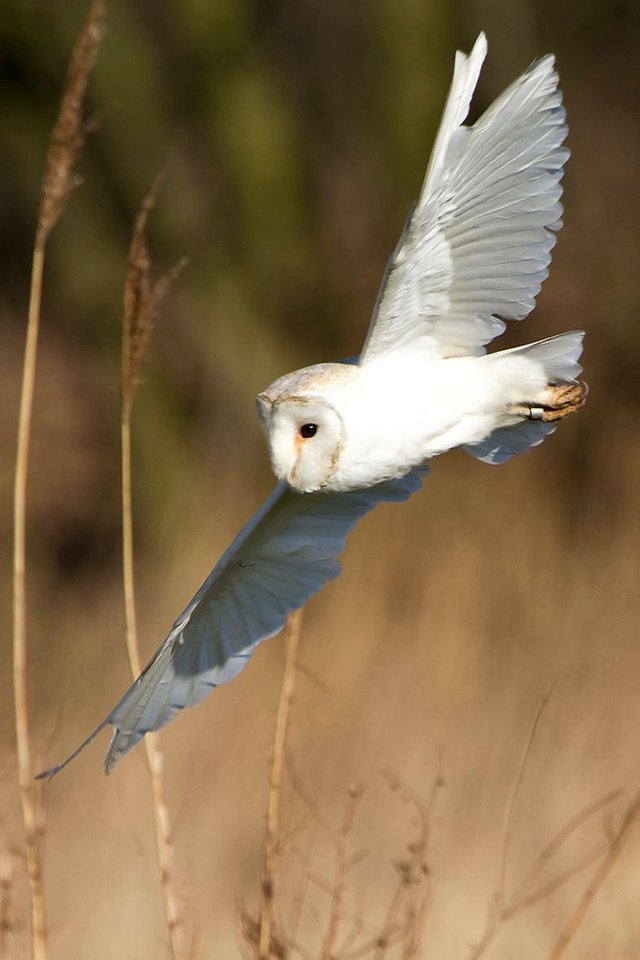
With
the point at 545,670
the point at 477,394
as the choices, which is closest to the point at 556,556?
the point at 545,670

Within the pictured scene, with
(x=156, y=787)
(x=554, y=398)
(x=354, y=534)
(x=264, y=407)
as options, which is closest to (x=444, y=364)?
(x=554, y=398)

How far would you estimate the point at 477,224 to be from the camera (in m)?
2.10

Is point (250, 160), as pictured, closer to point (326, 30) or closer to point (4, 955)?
point (326, 30)

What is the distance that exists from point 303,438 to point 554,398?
46 centimetres

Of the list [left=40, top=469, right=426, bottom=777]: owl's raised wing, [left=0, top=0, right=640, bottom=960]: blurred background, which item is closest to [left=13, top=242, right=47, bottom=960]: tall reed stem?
[left=40, top=469, right=426, bottom=777]: owl's raised wing

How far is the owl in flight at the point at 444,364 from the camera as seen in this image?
6.54 ft

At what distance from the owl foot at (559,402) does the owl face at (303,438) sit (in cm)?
38

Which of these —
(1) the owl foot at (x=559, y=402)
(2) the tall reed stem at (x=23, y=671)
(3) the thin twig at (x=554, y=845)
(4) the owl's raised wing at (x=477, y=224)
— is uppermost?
(4) the owl's raised wing at (x=477, y=224)

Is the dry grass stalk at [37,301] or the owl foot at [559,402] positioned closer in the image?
the dry grass stalk at [37,301]

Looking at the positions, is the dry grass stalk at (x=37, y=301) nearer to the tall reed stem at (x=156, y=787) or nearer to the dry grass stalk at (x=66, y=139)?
the dry grass stalk at (x=66, y=139)

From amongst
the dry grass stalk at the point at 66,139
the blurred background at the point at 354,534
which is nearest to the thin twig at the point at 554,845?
the blurred background at the point at 354,534

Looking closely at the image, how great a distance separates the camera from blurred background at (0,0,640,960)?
423 centimetres

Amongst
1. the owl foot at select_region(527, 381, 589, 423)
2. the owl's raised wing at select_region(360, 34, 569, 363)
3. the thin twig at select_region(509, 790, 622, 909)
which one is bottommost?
the thin twig at select_region(509, 790, 622, 909)

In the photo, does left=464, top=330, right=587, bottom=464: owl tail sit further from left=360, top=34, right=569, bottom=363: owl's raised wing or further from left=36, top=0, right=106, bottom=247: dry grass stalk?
left=36, top=0, right=106, bottom=247: dry grass stalk
